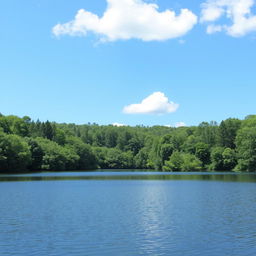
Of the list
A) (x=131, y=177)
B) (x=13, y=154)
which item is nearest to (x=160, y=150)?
(x=13, y=154)

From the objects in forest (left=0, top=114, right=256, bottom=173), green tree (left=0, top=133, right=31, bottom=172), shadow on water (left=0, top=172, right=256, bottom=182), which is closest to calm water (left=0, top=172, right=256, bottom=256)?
shadow on water (left=0, top=172, right=256, bottom=182)

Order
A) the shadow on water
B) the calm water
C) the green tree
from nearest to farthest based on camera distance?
1. the calm water
2. the shadow on water
3. the green tree

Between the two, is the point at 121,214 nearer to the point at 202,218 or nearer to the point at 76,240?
the point at 202,218

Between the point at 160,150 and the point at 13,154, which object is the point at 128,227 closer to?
the point at 13,154

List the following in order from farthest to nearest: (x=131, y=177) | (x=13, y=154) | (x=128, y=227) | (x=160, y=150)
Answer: (x=160, y=150), (x=13, y=154), (x=131, y=177), (x=128, y=227)

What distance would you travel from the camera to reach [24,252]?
790 inches

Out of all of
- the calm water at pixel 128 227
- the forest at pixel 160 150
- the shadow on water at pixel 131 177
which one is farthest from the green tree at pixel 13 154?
the calm water at pixel 128 227

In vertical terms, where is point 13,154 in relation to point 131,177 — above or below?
above

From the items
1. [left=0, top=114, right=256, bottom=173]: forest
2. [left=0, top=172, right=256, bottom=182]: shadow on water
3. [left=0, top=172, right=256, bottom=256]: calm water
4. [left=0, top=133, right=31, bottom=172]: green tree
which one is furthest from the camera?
[left=0, top=114, right=256, bottom=173]: forest

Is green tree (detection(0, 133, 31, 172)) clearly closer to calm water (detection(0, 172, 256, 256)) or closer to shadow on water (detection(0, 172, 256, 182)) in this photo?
shadow on water (detection(0, 172, 256, 182))

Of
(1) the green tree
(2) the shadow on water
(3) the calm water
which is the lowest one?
(3) the calm water

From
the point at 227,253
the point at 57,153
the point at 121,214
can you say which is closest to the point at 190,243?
the point at 227,253

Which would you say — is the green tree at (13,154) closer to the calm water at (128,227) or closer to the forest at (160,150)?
the forest at (160,150)

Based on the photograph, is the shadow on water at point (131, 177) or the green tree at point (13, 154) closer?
the shadow on water at point (131, 177)
